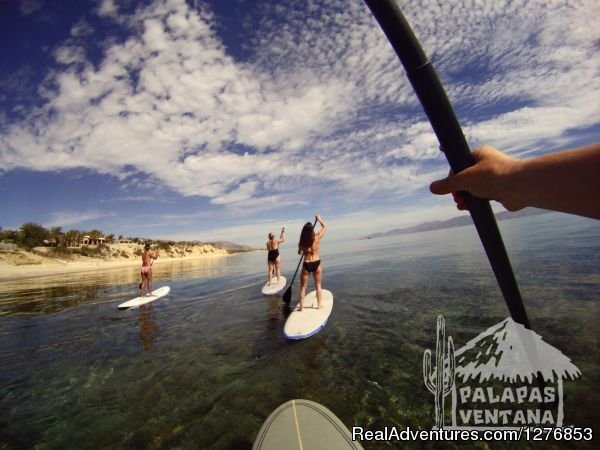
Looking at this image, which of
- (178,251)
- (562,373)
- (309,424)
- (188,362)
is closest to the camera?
(309,424)

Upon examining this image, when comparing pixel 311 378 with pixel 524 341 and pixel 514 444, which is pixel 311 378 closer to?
pixel 514 444

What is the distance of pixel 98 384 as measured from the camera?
627 centimetres

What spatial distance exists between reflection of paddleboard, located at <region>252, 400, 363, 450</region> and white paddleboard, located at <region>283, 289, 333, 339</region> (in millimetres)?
3795

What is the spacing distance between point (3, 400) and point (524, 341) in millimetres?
9797

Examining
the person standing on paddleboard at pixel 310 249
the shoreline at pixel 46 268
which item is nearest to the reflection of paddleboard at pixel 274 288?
the person standing on paddleboard at pixel 310 249

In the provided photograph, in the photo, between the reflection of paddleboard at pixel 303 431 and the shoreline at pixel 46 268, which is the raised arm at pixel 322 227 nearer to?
the reflection of paddleboard at pixel 303 431

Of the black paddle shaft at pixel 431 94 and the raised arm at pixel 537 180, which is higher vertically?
the black paddle shaft at pixel 431 94

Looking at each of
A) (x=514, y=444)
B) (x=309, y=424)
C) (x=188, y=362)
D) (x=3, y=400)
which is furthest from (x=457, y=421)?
(x=3, y=400)

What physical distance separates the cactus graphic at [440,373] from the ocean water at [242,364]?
0.16m

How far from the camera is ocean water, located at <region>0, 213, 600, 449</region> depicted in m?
4.62

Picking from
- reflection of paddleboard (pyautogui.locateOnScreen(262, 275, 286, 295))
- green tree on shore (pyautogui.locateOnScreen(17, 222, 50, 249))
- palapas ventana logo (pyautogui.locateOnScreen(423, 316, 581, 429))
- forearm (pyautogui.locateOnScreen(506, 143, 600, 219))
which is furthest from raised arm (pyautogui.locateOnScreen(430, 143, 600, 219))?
green tree on shore (pyautogui.locateOnScreen(17, 222, 50, 249))

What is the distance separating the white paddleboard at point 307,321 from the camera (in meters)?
7.87

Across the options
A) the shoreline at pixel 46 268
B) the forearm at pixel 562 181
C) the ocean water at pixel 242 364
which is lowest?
the ocean water at pixel 242 364

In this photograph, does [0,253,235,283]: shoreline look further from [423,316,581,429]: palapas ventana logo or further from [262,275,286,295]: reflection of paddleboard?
[423,316,581,429]: palapas ventana logo
